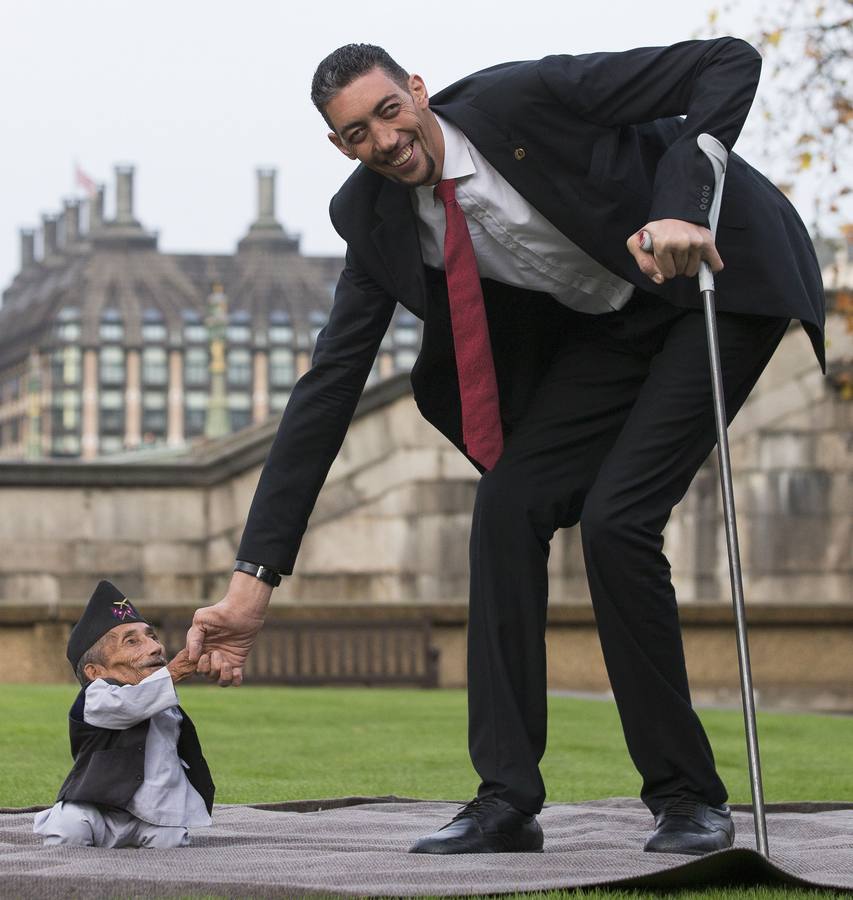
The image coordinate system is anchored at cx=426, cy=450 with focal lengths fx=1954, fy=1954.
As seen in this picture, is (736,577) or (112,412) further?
(112,412)

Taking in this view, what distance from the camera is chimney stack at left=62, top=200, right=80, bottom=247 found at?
16012 centimetres

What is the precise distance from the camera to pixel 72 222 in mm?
160125

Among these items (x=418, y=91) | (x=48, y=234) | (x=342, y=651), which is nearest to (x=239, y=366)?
(x=48, y=234)

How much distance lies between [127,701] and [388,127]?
59.2 inches

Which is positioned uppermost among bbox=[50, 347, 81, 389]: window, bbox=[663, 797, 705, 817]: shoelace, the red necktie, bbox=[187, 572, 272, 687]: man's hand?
bbox=[50, 347, 81, 389]: window

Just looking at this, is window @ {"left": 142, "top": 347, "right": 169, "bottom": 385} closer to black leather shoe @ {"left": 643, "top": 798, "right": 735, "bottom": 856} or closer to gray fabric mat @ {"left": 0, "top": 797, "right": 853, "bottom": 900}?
gray fabric mat @ {"left": 0, "top": 797, "right": 853, "bottom": 900}

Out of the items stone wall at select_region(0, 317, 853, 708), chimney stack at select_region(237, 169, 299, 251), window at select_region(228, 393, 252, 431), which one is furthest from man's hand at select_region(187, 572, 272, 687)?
chimney stack at select_region(237, 169, 299, 251)

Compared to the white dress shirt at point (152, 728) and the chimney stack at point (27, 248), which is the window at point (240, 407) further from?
the white dress shirt at point (152, 728)

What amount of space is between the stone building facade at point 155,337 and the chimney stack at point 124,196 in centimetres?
15

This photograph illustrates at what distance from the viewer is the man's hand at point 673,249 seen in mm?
4305

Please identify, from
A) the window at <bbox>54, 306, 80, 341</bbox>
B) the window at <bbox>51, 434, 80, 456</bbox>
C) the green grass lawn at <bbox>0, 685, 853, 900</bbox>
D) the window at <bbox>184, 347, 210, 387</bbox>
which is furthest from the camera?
the window at <bbox>51, 434, 80, 456</bbox>

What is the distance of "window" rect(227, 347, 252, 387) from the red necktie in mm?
138280

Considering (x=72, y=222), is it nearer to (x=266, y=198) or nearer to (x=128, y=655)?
(x=266, y=198)

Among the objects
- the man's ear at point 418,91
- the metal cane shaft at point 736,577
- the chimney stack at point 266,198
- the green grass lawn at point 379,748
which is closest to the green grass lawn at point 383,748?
the green grass lawn at point 379,748
